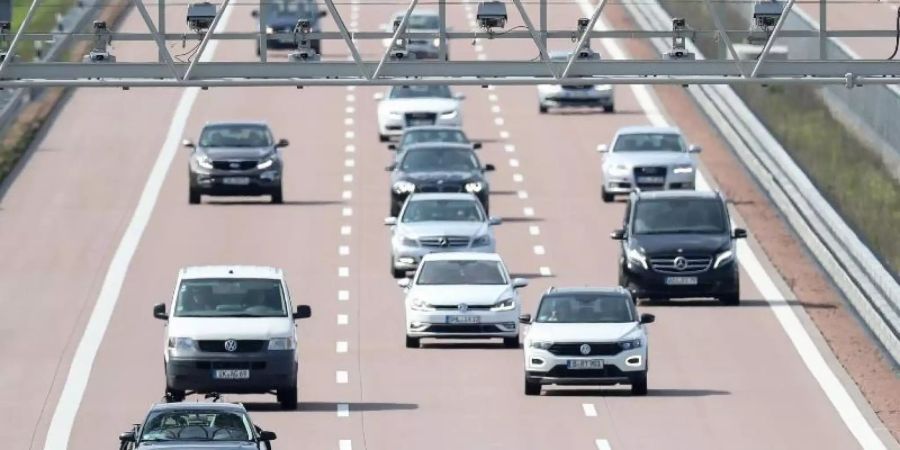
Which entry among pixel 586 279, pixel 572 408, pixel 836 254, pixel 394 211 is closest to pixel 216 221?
pixel 394 211

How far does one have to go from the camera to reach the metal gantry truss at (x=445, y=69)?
32125 millimetres

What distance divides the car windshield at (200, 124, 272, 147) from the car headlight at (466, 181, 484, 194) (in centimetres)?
409

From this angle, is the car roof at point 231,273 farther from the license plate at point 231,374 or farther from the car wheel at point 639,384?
the car wheel at point 639,384

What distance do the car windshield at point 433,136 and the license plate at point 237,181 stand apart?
15.6ft

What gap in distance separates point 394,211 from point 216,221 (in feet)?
9.87

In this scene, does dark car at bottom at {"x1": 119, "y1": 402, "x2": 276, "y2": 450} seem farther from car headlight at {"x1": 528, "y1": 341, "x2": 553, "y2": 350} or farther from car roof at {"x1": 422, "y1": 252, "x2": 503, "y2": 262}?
car roof at {"x1": 422, "y1": 252, "x2": 503, "y2": 262}

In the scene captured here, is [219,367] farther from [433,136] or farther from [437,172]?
[433,136]

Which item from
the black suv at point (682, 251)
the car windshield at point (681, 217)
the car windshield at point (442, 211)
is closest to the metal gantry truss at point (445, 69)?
the black suv at point (682, 251)

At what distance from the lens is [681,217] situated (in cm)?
4525

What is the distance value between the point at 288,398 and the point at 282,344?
637 mm

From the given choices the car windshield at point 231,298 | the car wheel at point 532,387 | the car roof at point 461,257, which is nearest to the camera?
the car windshield at point 231,298

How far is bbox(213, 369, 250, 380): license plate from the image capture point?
113 ft

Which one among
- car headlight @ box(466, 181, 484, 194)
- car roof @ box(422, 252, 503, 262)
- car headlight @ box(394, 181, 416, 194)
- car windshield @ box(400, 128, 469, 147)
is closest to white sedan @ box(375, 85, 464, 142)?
car windshield @ box(400, 128, 469, 147)

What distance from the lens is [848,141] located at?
201 ft
